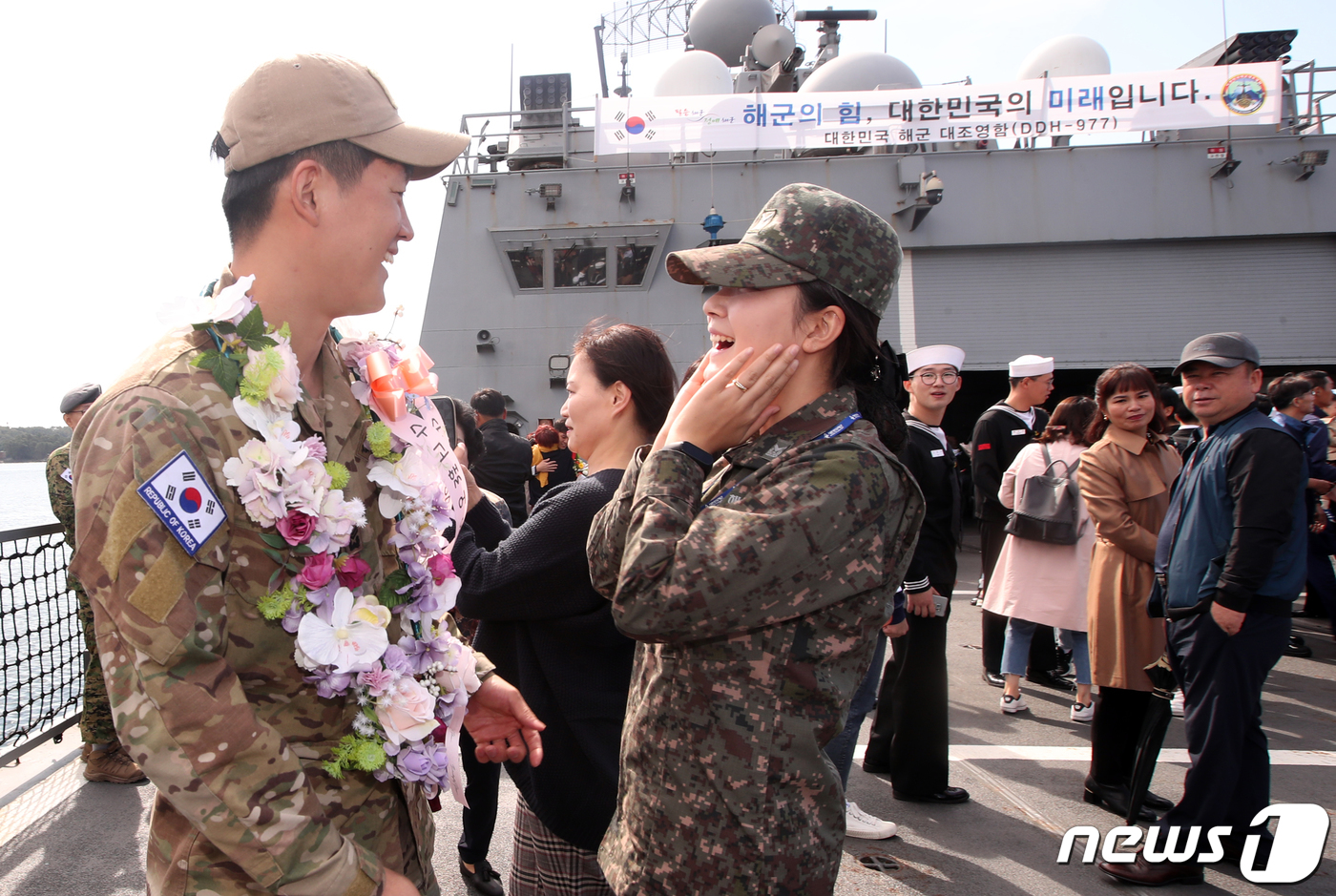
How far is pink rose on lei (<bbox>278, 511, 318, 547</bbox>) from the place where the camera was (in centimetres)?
123

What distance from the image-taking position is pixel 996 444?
5.99 meters

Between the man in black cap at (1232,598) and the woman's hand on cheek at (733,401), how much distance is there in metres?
2.59

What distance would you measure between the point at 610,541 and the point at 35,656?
451cm

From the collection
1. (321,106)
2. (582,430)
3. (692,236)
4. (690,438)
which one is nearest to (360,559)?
(690,438)

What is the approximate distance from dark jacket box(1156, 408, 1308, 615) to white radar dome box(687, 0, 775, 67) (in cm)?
1660

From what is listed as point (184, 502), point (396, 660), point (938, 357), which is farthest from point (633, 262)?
point (184, 502)

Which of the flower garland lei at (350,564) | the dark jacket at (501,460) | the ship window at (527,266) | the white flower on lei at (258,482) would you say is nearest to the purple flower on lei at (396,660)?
the flower garland lei at (350,564)

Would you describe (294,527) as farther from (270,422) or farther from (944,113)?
(944,113)

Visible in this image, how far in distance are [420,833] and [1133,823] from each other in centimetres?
337

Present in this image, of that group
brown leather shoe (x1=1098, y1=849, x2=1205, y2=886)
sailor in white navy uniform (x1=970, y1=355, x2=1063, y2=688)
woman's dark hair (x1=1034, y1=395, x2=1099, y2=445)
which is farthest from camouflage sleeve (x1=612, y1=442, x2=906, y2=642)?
sailor in white navy uniform (x1=970, y1=355, x2=1063, y2=688)

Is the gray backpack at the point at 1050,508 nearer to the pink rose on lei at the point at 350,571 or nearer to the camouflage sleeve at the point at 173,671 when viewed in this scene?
the pink rose on lei at the point at 350,571

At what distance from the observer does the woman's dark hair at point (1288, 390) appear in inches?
266

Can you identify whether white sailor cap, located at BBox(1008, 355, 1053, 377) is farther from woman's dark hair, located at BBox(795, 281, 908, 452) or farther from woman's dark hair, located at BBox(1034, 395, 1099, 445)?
woman's dark hair, located at BBox(795, 281, 908, 452)

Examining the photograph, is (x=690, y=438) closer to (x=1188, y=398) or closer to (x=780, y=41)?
(x=1188, y=398)
